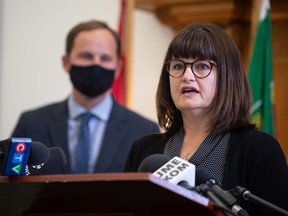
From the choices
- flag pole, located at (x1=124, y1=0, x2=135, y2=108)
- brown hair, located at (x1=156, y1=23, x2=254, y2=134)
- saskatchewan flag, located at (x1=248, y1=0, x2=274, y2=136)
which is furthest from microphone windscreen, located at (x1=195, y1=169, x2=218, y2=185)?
flag pole, located at (x1=124, y1=0, x2=135, y2=108)

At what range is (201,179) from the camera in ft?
5.98

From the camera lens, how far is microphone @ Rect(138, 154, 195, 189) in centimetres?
168

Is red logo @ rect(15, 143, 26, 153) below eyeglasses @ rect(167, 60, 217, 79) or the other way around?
below

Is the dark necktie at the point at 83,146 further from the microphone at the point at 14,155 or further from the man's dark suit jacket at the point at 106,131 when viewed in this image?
the microphone at the point at 14,155

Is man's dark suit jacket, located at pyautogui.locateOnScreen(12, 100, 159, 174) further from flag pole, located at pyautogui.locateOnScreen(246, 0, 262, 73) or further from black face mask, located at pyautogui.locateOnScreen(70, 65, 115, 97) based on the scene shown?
flag pole, located at pyautogui.locateOnScreen(246, 0, 262, 73)

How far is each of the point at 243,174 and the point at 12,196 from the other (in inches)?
31.3

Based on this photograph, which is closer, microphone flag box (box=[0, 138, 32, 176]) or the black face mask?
microphone flag box (box=[0, 138, 32, 176])

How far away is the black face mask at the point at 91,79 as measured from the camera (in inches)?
153

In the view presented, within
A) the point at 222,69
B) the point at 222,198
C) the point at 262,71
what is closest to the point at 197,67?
the point at 222,69

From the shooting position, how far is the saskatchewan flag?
159 inches

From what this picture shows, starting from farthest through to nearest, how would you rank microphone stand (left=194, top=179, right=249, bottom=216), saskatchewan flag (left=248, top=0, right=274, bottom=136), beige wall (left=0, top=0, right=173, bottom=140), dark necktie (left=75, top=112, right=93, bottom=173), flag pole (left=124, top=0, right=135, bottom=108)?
1. beige wall (left=0, top=0, right=173, bottom=140)
2. flag pole (left=124, top=0, right=135, bottom=108)
3. saskatchewan flag (left=248, top=0, right=274, bottom=136)
4. dark necktie (left=75, top=112, right=93, bottom=173)
5. microphone stand (left=194, top=179, right=249, bottom=216)

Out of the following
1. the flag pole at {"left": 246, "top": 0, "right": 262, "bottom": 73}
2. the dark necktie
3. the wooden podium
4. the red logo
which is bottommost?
the dark necktie

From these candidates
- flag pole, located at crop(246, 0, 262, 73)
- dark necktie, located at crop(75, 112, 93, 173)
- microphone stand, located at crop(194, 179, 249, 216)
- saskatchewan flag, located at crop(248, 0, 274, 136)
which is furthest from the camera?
flag pole, located at crop(246, 0, 262, 73)

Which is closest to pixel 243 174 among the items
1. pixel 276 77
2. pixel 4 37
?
Result: pixel 276 77
